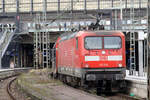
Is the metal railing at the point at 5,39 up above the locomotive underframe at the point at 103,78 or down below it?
above

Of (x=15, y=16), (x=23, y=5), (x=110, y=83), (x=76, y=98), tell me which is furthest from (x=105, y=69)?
(x=23, y=5)

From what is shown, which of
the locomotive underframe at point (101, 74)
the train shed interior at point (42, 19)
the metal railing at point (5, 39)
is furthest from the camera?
the train shed interior at point (42, 19)

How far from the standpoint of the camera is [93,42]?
1538 cm

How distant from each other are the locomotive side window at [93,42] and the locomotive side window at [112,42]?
0.29 m

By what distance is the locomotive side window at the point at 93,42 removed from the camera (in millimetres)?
15297

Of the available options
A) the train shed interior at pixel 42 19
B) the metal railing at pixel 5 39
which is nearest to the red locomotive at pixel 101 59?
the metal railing at pixel 5 39

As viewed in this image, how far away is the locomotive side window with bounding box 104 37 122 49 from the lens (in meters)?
15.4

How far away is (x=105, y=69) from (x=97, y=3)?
48.4m

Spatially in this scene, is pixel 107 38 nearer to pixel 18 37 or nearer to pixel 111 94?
pixel 111 94

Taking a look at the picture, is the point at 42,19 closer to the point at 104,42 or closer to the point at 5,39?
the point at 5,39

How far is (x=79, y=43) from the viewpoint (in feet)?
50.4

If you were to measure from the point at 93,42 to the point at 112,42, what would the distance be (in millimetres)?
936

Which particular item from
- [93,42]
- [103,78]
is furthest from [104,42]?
[103,78]

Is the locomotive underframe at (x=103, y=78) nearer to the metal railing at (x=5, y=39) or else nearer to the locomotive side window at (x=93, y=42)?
the locomotive side window at (x=93, y=42)
